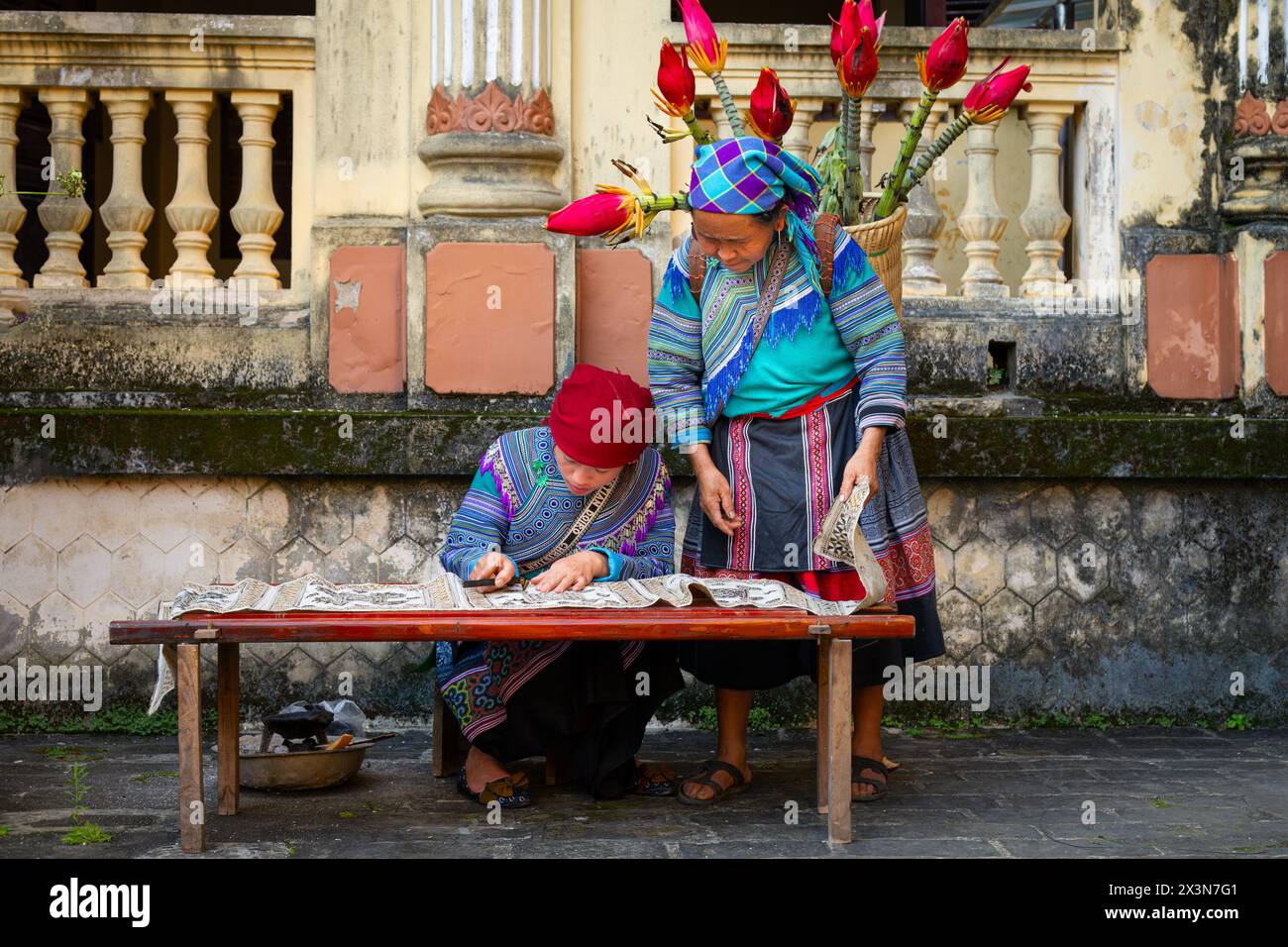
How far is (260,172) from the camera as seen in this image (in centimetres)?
585

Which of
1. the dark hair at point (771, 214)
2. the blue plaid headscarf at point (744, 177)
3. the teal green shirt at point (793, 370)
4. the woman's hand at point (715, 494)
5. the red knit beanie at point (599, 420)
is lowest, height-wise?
the woman's hand at point (715, 494)

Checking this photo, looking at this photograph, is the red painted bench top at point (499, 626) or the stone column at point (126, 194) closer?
the red painted bench top at point (499, 626)

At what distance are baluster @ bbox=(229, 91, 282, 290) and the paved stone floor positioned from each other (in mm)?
1800

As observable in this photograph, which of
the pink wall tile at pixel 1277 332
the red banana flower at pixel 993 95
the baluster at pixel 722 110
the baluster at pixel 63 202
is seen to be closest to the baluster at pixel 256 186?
the baluster at pixel 63 202

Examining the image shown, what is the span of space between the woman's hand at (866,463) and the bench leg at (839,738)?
473 mm

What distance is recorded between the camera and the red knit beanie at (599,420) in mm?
4293

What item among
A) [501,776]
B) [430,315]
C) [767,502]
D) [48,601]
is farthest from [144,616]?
[767,502]

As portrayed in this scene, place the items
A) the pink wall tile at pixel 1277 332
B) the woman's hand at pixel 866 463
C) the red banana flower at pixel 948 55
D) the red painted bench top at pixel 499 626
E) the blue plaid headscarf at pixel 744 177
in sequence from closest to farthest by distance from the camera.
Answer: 1. the red painted bench top at pixel 499 626
2. the blue plaid headscarf at pixel 744 177
3. the woman's hand at pixel 866 463
4. the red banana flower at pixel 948 55
5. the pink wall tile at pixel 1277 332

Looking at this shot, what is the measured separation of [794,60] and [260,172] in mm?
2044

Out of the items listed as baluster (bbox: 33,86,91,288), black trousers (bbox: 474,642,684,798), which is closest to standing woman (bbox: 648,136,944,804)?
black trousers (bbox: 474,642,684,798)

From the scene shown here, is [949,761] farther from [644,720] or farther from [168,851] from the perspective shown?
A: [168,851]

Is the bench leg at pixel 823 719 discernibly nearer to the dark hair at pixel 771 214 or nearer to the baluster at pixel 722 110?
the dark hair at pixel 771 214

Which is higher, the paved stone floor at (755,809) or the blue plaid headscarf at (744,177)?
the blue plaid headscarf at (744,177)

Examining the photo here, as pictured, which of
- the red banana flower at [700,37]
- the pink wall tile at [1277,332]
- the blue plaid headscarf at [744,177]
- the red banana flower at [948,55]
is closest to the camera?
the blue plaid headscarf at [744,177]
